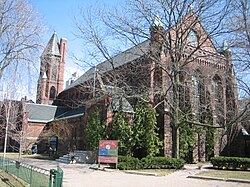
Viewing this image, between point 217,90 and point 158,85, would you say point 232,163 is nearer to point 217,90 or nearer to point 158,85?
point 158,85

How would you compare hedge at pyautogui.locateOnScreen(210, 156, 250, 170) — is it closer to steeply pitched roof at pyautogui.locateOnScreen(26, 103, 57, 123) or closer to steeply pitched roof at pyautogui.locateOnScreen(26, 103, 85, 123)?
steeply pitched roof at pyautogui.locateOnScreen(26, 103, 85, 123)

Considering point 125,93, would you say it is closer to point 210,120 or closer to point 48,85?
point 210,120

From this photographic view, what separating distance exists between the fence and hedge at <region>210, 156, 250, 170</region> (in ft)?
50.3

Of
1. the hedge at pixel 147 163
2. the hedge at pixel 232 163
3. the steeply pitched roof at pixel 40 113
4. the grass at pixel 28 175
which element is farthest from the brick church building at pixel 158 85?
the grass at pixel 28 175

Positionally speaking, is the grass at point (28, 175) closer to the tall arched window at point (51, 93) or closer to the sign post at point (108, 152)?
the sign post at point (108, 152)

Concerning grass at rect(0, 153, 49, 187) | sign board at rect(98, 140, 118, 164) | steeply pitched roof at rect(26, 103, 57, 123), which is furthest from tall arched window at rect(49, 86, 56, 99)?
grass at rect(0, 153, 49, 187)

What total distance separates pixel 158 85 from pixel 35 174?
17.1 meters

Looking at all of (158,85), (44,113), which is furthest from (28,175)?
(44,113)

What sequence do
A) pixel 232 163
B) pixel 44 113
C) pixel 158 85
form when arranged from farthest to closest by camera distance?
pixel 44 113
pixel 158 85
pixel 232 163

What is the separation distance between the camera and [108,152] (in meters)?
21.6

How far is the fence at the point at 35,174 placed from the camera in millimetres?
8148

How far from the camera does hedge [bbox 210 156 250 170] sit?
72.7 ft

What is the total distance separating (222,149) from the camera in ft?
106

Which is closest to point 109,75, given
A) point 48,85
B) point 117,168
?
point 117,168
